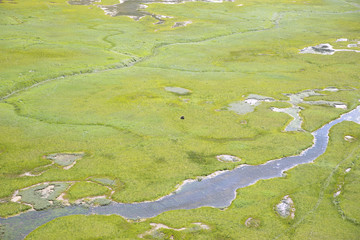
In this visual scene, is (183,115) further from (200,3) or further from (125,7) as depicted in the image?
(200,3)

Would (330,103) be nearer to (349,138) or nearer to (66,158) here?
(349,138)

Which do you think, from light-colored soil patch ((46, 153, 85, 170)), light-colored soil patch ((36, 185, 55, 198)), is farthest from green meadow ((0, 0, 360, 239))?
light-colored soil patch ((36, 185, 55, 198))

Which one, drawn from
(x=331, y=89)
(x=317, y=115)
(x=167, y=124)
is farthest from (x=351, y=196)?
(x=331, y=89)

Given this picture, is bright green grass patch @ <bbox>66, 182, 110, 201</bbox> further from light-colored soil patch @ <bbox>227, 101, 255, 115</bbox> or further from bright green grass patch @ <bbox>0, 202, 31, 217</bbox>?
→ light-colored soil patch @ <bbox>227, 101, 255, 115</bbox>

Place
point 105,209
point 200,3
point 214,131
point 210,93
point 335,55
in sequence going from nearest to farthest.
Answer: point 105,209
point 214,131
point 210,93
point 335,55
point 200,3

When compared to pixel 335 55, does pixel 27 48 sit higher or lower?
higher

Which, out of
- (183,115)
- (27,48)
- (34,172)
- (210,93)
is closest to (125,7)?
(27,48)
